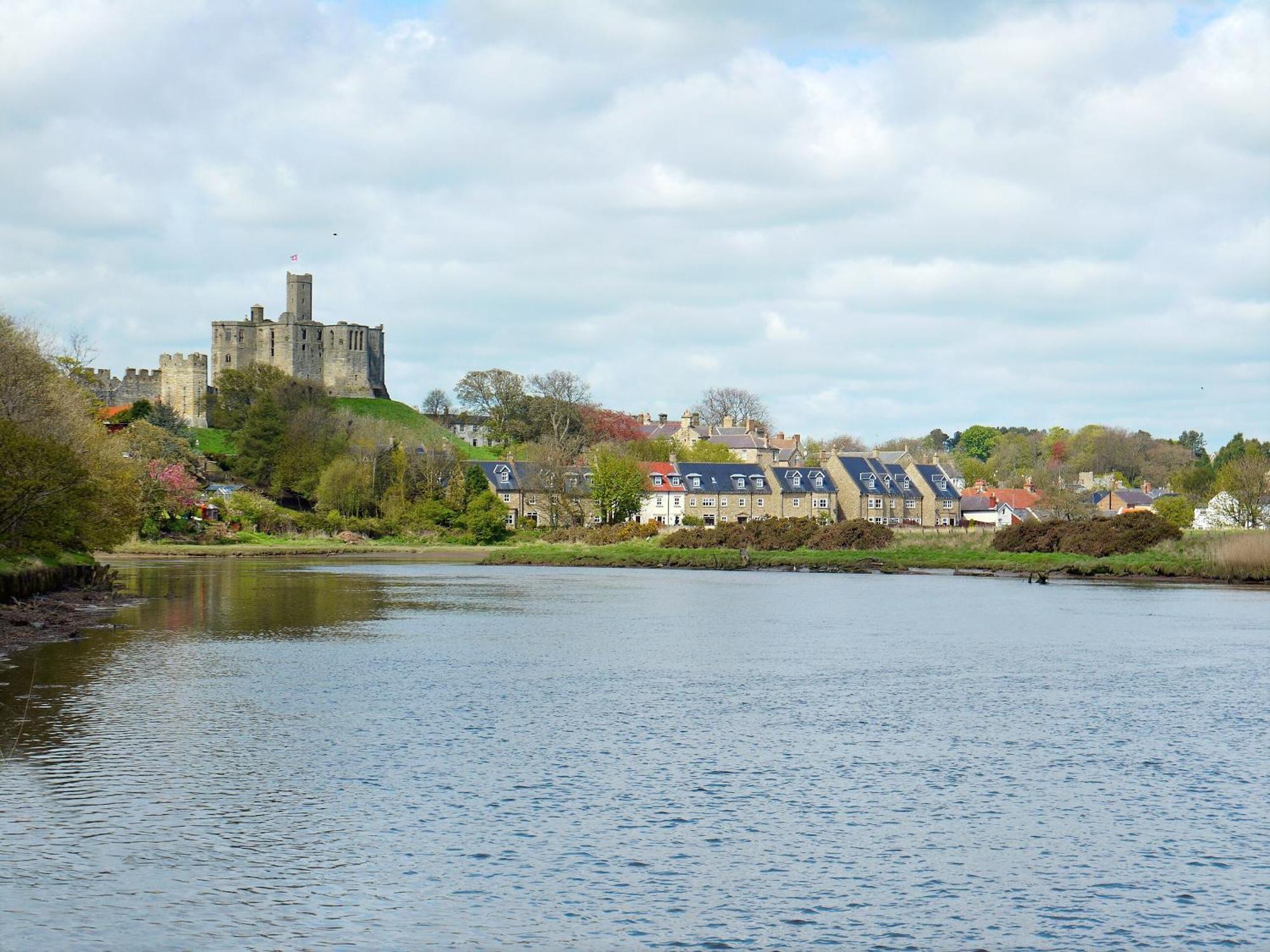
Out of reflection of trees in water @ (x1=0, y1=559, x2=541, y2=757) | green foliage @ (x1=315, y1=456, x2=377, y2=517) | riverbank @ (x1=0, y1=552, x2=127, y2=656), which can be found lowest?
reflection of trees in water @ (x1=0, y1=559, x2=541, y2=757)

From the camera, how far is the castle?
142250 mm

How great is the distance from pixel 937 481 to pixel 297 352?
74.7 meters

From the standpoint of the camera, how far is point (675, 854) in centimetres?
1298

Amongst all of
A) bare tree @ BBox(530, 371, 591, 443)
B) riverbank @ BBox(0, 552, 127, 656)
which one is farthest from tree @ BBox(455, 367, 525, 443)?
riverbank @ BBox(0, 552, 127, 656)

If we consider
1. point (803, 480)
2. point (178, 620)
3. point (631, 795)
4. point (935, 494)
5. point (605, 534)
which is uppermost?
point (803, 480)

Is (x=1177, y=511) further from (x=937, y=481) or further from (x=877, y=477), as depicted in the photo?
(x=937, y=481)

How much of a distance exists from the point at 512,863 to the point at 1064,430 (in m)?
196

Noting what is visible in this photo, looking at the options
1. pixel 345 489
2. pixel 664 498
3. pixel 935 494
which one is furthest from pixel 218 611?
pixel 935 494

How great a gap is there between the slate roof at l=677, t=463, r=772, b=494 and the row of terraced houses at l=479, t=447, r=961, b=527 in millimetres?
76

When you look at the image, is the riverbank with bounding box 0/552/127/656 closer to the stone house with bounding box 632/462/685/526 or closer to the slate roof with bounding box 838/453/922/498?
the stone house with bounding box 632/462/685/526

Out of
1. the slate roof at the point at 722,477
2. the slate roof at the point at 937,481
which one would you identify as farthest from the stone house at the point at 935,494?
the slate roof at the point at 722,477

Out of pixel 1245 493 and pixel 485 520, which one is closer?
pixel 1245 493

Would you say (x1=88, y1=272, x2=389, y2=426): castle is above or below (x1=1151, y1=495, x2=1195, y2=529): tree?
above

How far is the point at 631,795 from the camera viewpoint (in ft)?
50.5
